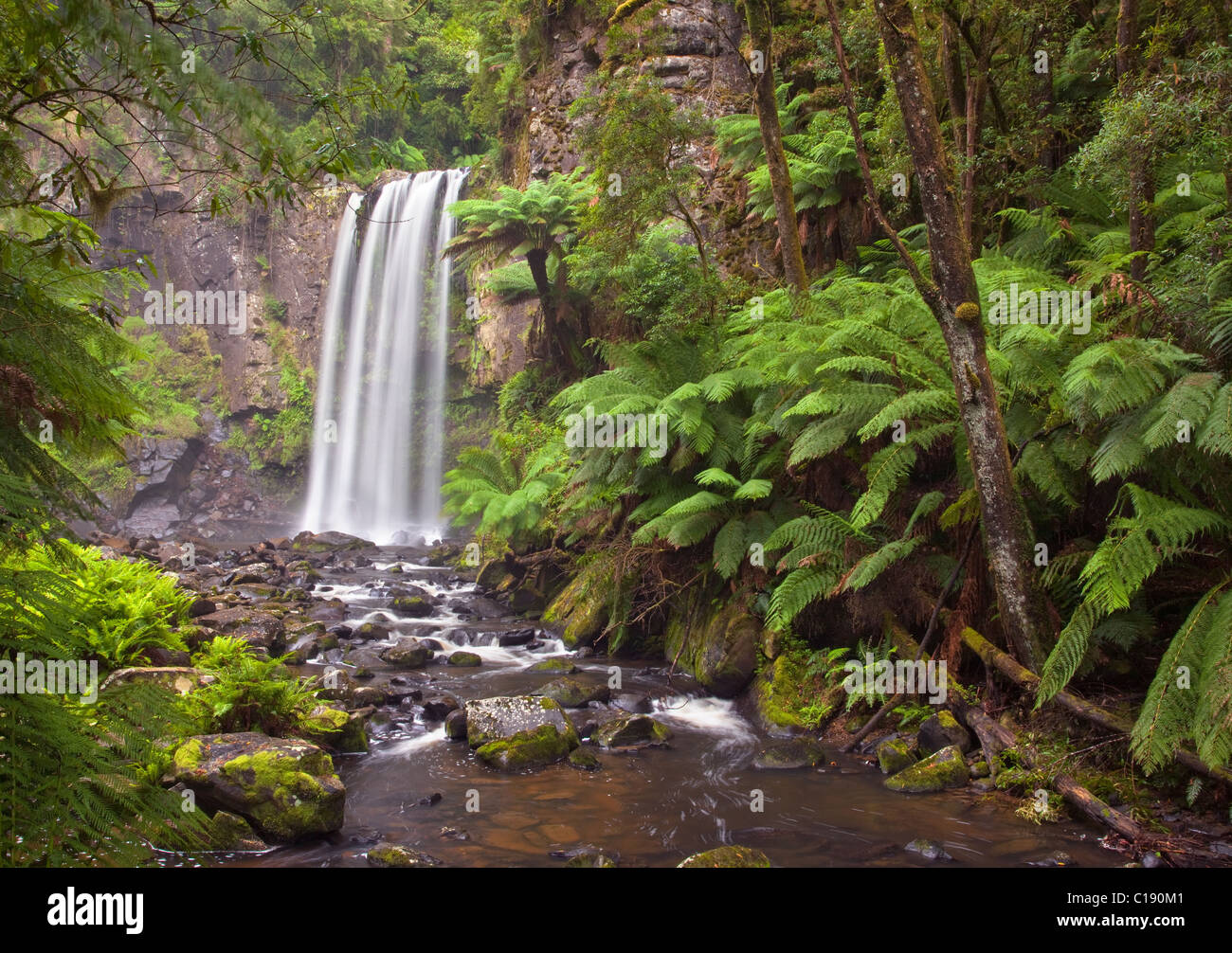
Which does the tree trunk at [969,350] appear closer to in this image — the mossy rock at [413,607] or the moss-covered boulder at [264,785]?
the moss-covered boulder at [264,785]

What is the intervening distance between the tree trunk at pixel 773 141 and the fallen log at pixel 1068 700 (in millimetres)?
4430

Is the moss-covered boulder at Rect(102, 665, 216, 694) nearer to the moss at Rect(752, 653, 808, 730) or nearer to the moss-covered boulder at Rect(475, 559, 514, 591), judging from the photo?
the moss at Rect(752, 653, 808, 730)

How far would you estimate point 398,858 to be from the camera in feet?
13.6

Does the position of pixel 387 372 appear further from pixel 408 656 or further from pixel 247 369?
pixel 408 656

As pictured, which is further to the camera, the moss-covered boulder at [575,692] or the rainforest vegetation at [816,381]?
the moss-covered boulder at [575,692]

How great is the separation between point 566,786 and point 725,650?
8.17ft

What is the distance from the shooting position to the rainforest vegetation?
8.27 feet

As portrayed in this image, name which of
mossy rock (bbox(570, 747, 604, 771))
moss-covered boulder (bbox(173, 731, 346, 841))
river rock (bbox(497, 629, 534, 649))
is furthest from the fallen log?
river rock (bbox(497, 629, 534, 649))

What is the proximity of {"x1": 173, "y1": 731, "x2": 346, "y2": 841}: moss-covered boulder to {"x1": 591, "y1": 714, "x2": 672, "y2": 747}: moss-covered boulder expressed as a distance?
88.5 inches

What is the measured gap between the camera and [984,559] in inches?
220

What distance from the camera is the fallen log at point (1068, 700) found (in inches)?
152

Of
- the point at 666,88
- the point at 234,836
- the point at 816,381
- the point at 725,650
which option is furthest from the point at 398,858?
the point at 666,88

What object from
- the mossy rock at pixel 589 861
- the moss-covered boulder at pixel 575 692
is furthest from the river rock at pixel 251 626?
the mossy rock at pixel 589 861

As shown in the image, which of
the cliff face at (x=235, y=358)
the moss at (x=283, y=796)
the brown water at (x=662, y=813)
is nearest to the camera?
the brown water at (x=662, y=813)
